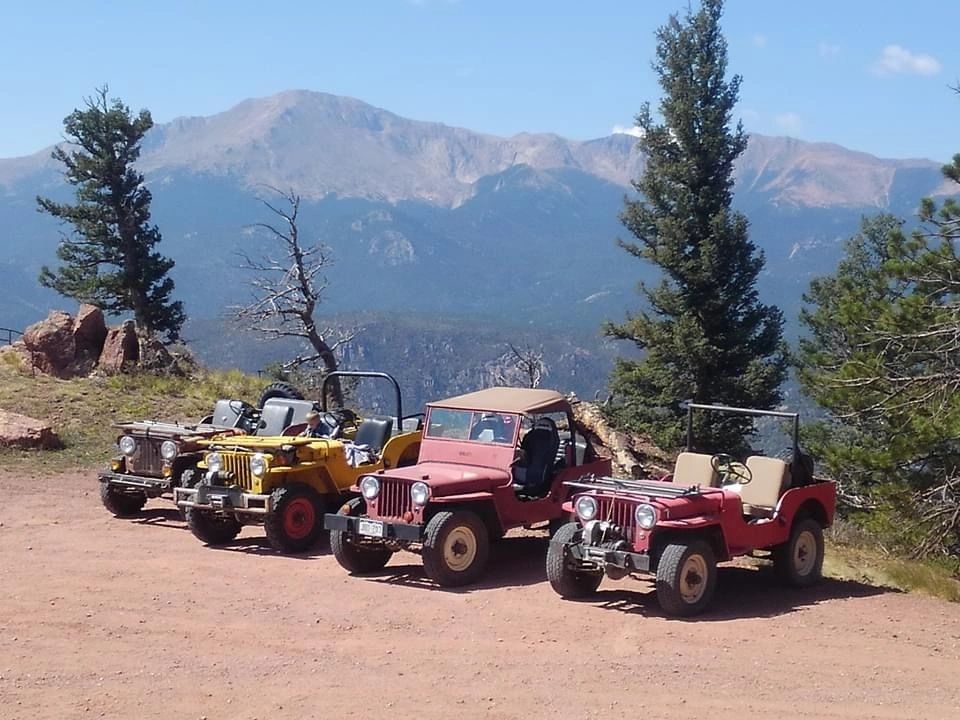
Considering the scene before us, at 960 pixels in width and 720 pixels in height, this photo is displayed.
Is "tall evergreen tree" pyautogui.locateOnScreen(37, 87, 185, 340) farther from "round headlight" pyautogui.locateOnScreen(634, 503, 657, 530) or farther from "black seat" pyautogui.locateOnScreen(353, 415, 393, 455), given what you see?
"round headlight" pyautogui.locateOnScreen(634, 503, 657, 530)

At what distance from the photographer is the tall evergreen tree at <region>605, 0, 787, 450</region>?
30609 mm

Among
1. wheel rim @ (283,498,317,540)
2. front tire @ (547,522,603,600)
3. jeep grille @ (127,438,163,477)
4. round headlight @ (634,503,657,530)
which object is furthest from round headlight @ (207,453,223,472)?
round headlight @ (634,503,657,530)

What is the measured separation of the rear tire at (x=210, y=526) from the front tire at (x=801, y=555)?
6.38 metres

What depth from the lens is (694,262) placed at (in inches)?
1221

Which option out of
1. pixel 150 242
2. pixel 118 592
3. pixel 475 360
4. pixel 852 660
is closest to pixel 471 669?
pixel 852 660

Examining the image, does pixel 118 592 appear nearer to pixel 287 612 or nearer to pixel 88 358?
pixel 287 612

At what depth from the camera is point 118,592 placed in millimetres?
11234

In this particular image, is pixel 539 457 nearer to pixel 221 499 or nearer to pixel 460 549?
pixel 460 549

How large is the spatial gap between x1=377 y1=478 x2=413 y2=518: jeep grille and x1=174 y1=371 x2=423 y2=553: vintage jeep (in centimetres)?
182

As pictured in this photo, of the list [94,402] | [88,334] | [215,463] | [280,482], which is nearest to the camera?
[280,482]

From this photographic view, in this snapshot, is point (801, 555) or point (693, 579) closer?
point (693, 579)

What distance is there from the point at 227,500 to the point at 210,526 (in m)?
0.88

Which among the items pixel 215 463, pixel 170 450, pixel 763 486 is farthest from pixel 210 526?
pixel 763 486

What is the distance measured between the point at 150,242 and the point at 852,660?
3041 centimetres
